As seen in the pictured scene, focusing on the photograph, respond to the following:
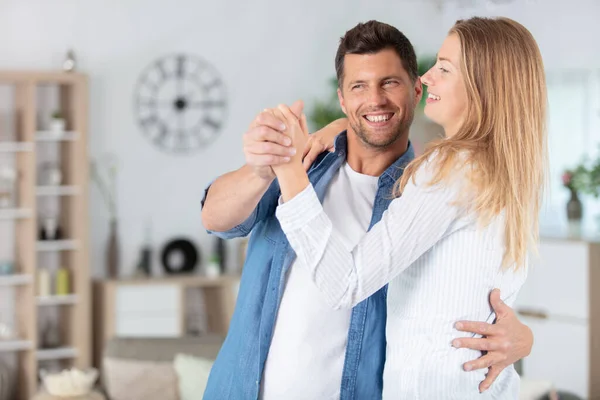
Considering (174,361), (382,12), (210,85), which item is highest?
(382,12)

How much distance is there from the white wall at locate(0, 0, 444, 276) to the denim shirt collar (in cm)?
469

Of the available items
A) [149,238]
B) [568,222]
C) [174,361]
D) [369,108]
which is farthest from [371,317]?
[149,238]

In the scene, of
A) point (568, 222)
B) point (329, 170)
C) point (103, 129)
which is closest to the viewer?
point (329, 170)

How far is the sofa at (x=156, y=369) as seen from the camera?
170 inches

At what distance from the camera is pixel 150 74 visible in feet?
22.0

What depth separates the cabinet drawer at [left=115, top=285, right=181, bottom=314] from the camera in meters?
6.16

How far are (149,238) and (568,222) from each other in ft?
10.2

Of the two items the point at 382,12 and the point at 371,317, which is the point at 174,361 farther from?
the point at 382,12

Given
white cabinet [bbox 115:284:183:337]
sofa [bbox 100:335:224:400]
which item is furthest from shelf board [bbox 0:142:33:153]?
sofa [bbox 100:335:224:400]

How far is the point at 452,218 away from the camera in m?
1.58

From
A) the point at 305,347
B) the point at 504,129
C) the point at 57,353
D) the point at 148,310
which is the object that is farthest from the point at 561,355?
the point at 504,129

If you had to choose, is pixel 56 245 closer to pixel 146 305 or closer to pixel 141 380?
pixel 146 305

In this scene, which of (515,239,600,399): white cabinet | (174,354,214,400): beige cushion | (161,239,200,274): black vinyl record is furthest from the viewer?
(161,239,200,274): black vinyl record

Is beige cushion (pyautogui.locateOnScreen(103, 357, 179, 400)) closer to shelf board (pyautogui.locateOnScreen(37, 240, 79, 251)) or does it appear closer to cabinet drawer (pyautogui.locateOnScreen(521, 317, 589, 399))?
shelf board (pyautogui.locateOnScreen(37, 240, 79, 251))
